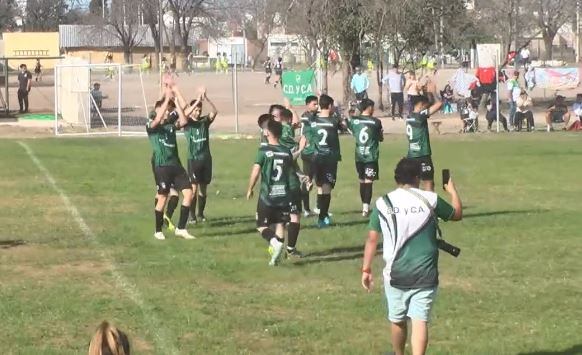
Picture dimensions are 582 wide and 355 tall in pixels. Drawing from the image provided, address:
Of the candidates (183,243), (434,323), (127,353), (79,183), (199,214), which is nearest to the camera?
(127,353)

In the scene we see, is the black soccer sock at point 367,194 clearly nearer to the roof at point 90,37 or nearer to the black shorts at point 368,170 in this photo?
the black shorts at point 368,170

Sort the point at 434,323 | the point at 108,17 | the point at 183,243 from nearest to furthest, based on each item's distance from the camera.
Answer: the point at 434,323, the point at 183,243, the point at 108,17

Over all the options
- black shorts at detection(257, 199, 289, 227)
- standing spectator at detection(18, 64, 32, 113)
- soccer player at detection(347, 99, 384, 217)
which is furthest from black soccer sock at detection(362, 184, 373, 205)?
standing spectator at detection(18, 64, 32, 113)

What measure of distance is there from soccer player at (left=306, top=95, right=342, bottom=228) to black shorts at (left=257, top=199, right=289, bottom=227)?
3.02m

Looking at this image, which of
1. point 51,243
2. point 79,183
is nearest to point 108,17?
point 79,183

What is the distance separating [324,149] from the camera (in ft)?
49.7

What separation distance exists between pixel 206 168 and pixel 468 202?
496 cm

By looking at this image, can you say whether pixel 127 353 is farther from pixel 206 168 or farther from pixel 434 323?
pixel 206 168

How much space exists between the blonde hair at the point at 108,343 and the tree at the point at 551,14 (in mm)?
72928

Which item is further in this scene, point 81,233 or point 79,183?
point 79,183

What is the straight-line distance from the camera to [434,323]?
9.43 m

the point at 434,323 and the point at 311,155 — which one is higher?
the point at 311,155

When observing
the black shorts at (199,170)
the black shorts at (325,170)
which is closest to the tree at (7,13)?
the black shorts at (199,170)

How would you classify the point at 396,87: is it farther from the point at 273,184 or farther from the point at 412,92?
the point at 273,184
